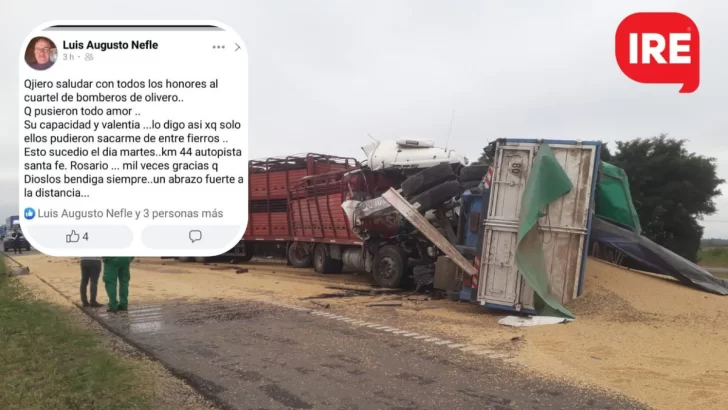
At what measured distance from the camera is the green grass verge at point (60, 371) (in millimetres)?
3951

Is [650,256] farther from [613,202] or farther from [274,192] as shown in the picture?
[274,192]

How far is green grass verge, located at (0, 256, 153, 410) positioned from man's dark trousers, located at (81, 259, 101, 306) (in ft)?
6.98

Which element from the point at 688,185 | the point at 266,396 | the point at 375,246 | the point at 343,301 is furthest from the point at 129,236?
the point at 688,185

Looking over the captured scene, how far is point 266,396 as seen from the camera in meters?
4.46

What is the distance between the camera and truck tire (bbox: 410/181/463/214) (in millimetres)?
9797

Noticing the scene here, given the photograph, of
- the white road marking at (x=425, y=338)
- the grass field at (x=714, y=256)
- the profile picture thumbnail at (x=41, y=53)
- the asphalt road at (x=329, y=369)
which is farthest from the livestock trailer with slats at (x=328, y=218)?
the grass field at (x=714, y=256)

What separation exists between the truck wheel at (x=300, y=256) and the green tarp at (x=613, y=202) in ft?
30.6

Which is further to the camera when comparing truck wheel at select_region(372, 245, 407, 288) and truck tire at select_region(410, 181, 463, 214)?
truck wheel at select_region(372, 245, 407, 288)

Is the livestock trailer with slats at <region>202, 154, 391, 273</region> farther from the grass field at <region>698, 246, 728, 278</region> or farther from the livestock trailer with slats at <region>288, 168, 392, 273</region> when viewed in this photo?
the grass field at <region>698, 246, 728, 278</region>

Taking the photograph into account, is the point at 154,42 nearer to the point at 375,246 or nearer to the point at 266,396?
the point at 266,396

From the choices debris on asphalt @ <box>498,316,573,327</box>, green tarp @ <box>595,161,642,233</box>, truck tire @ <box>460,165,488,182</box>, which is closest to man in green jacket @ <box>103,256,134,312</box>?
debris on asphalt @ <box>498,316,573,327</box>

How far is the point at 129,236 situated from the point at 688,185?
25490mm

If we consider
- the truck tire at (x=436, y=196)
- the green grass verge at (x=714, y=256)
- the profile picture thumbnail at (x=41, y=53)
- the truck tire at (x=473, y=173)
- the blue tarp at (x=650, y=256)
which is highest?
the profile picture thumbnail at (x=41, y=53)

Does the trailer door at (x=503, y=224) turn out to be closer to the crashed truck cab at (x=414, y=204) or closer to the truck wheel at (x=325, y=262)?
the crashed truck cab at (x=414, y=204)
